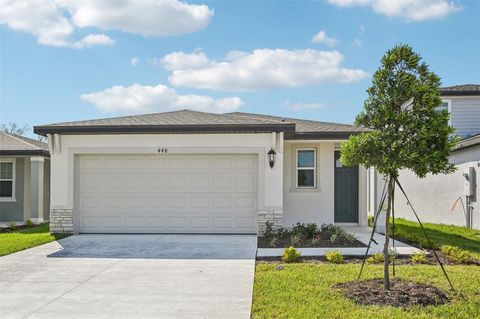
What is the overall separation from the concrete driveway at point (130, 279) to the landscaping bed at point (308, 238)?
0.56 meters

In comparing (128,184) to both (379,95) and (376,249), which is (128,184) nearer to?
(376,249)

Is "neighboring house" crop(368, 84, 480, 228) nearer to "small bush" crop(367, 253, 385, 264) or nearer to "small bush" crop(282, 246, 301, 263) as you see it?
"small bush" crop(367, 253, 385, 264)

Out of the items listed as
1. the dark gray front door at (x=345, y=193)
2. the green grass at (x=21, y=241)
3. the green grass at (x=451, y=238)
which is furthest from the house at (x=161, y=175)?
the green grass at (x=451, y=238)

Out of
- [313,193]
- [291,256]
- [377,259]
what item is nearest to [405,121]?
[377,259]

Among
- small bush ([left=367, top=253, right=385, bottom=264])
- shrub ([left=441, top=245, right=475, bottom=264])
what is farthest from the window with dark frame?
shrub ([left=441, top=245, right=475, bottom=264])

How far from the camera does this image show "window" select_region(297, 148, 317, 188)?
13891 mm

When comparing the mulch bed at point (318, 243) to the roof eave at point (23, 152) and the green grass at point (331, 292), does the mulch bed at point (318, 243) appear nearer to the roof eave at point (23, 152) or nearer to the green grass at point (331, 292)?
the green grass at point (331, 292)

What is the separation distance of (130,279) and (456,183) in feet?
42.2

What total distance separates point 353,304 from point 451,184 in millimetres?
12449

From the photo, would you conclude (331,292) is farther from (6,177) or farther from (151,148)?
(6,177)

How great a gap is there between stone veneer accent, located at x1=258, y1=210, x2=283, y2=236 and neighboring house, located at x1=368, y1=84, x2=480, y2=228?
124 inches

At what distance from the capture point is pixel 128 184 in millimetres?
12828

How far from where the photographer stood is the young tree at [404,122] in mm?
6395

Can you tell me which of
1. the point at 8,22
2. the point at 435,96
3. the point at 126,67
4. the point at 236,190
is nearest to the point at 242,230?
the point at 236,190
